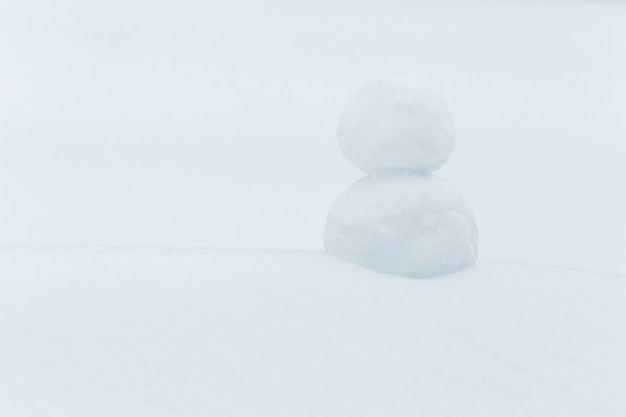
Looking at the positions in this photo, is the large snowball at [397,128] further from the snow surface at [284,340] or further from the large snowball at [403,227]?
the snow surface at [284,340]

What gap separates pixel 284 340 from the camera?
3.58 metres

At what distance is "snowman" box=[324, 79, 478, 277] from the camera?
13.7 feet

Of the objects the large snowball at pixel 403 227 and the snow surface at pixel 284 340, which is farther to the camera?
the large snowball at pixel 403 227

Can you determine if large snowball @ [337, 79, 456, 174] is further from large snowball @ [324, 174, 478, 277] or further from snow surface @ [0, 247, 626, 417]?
snow surface @ [0, 247, 626, 417]

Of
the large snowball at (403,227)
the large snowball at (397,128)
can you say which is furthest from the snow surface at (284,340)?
→ the large snowball at (397,128)

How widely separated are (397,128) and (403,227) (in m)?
0.53

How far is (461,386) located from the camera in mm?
3518

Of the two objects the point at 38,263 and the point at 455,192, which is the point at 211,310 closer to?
the point at 38,263

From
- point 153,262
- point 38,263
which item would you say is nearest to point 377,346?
point 153,262

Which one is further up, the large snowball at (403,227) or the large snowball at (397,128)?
the large snowball at (397,128)

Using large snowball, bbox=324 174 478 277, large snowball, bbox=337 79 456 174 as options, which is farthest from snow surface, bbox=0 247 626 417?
large snowball, bbox=337 79 456 174

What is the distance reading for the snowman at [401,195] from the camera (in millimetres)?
4164

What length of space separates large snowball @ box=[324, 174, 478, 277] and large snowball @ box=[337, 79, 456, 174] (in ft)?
0.39

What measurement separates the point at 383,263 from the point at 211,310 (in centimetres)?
101
